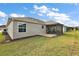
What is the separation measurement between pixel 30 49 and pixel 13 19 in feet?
1.79

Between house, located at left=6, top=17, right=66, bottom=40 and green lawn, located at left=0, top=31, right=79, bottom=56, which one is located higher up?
house, located at left=6, top=17, right=66, bottom=40

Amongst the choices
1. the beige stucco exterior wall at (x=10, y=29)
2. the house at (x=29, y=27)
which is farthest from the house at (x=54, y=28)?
the beige stucco exterior wall at (x=10, y=29)

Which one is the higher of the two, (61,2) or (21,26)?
(61,2)

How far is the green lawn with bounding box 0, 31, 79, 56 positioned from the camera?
4195 millimetres

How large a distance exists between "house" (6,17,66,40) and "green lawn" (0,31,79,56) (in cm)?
9

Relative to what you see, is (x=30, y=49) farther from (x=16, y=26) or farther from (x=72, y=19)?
(x=72, y=19)

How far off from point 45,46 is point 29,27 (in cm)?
40

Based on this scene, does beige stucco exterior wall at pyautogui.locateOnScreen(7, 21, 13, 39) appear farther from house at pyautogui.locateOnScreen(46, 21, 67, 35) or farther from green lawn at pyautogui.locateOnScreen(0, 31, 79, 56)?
house at pyautogui.locateOnScreen(46, 21, 67, 35)

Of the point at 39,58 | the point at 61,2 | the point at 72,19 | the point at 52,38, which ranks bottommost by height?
the point at 39,58

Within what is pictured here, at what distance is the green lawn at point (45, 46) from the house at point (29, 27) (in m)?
0.09

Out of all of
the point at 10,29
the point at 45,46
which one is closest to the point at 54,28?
the point at 45,46

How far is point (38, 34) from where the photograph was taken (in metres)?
4.30

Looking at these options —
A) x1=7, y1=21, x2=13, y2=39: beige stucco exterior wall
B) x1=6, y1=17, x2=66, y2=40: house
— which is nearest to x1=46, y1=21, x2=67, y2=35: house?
x1=6, y1=17, x2=66, y2=40: house

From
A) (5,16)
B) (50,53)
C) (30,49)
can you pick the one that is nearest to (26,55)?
(30,49)
